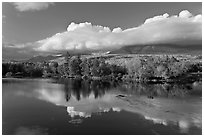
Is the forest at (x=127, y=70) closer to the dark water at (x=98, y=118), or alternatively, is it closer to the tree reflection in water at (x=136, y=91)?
the tree reflection in water at (x=136, y=91)

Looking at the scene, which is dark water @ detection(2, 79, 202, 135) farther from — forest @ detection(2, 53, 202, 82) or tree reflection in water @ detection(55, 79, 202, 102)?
forest @ detection(2, 53, 202, 82)

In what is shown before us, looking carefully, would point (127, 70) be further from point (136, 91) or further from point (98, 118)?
point (98, 118)

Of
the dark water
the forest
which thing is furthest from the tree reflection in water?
the forest

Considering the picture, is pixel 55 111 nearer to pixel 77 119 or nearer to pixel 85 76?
pixel 77 119

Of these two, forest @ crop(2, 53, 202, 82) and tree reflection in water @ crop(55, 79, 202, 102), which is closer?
tree reflection in water @ crop(55, 79, 202, 102)

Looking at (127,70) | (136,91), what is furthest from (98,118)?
(127,70)

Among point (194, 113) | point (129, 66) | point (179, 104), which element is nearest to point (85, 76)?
A: point (129, 66)

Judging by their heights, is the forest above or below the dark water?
above

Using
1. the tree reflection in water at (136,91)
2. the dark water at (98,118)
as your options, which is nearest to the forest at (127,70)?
the tree reflection in water at (136,91)

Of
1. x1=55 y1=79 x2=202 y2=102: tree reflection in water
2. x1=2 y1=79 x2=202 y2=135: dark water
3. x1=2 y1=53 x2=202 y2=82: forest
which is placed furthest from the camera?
x1=2 y1=53 x2=202 y2=82: forest

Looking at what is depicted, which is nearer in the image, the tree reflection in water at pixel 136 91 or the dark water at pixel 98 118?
the dark water at pixel 98 118

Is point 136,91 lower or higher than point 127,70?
lower

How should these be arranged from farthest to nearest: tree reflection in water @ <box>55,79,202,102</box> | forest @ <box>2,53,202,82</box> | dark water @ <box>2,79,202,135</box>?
forest @ <box>2,53,202,82</box> → tree reflection in water @ <box>55,79,202,102</box> → dark water @ <box>2,79,202,135</box>

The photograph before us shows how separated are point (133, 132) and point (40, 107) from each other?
8107 millimetres
